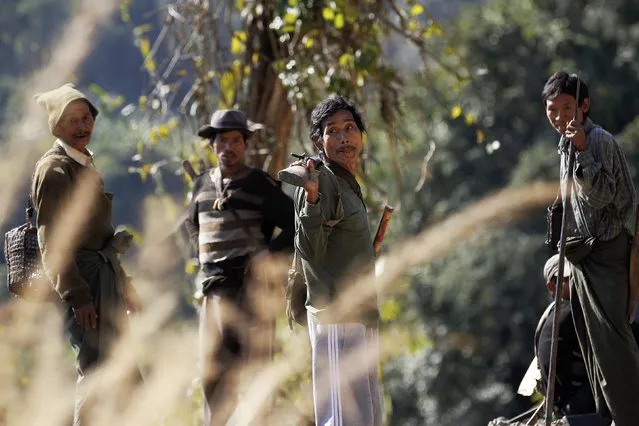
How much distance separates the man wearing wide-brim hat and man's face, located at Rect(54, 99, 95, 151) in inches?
43.2

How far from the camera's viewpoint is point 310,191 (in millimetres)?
4922

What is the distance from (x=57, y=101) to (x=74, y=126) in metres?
0.12

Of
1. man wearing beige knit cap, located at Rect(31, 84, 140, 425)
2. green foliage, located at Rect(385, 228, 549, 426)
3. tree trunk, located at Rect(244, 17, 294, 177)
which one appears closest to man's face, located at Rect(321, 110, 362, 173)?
man wearing beige knit cap, located at Rect(31, 84, 140, 425)

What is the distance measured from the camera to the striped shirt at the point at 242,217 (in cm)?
675

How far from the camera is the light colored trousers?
5.11 m

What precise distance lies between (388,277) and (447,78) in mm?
25524

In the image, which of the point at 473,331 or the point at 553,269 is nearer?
the point at 553,269

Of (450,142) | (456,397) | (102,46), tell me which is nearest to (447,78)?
(450,142)

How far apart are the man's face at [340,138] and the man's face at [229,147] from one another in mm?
1583

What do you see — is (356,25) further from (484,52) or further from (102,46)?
(102,46)

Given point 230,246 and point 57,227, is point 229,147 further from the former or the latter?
point 57,227

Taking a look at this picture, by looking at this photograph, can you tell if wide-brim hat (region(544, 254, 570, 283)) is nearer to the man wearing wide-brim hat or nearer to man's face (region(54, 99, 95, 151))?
the man wearing wide-brim hat

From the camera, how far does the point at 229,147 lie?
22.4 feet

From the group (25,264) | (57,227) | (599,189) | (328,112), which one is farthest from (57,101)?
(599,189)
